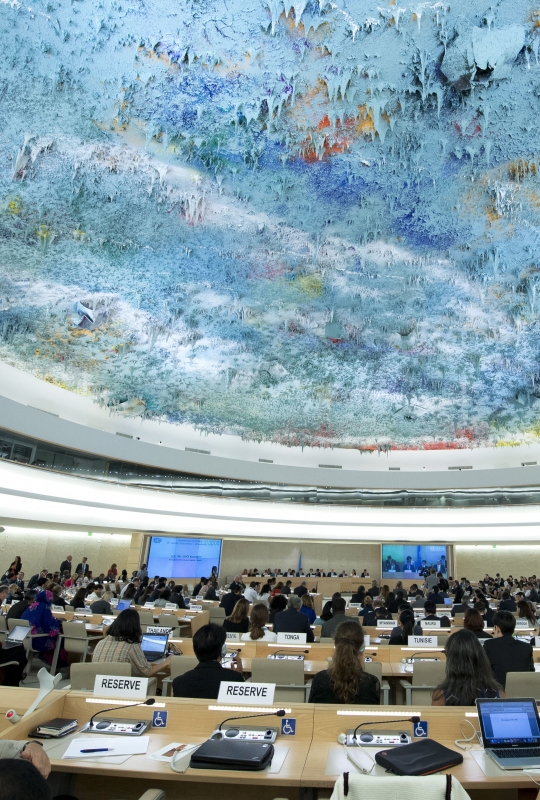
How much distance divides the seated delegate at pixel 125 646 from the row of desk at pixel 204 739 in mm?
1309

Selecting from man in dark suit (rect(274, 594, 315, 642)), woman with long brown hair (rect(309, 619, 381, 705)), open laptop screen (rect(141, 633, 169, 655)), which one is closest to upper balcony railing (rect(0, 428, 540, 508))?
man in dark suit (rect(274, 594, 315, 642))

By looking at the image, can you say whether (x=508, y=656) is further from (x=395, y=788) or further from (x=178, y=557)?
(x=178, y=557)

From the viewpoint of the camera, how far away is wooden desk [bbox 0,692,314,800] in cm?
290

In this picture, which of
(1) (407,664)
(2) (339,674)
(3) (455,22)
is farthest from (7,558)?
(3) (455,22)

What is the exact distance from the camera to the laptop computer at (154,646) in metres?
6.08

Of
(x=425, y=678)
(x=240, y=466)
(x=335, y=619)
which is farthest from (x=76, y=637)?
(x=240, y=466)

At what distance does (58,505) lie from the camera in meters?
15.6

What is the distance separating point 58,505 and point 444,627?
10692 mm

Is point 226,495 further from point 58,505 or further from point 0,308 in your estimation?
point 0,308

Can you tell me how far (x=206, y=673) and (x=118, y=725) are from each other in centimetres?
76

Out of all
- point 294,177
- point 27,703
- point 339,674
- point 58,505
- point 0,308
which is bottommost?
point 27,703

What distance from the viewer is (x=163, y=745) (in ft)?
10.7

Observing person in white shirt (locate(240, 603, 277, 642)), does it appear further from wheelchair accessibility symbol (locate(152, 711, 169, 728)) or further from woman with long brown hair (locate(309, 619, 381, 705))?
wheelchair accessibility symbol (locate(152, 711, 169, 728))

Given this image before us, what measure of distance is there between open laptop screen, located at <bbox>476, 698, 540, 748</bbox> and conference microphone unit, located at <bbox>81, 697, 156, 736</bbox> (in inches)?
76.3
